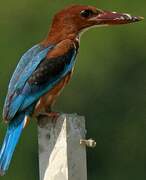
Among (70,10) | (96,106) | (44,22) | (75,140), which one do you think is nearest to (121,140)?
(96,106)

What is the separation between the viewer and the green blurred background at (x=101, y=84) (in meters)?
20.3

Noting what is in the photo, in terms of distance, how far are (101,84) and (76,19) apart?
43.5ft

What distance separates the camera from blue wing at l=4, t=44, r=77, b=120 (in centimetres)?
830

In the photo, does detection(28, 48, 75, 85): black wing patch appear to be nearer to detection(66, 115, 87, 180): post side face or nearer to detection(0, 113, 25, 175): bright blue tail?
detection(0, 113, 25, 175): bright blue tail

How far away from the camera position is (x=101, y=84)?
22188 mm

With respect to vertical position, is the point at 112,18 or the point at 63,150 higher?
the point at 112,18

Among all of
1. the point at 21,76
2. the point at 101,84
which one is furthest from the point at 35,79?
the point at 101,84

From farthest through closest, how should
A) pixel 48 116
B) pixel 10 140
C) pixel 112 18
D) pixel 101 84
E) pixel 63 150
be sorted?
1. pixel 101 84
2. pixel 112 18
3. pixel 10 140
4. pixel 48 116
5. pixel 63 150

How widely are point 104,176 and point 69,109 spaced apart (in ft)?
3.48

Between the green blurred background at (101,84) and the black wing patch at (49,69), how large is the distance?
10.1 metres

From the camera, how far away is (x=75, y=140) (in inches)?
290

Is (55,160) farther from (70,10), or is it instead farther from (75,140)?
(70,10)

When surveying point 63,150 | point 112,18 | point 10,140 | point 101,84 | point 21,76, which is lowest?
point 63,150

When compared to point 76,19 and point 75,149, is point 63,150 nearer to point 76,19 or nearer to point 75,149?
point 75,149
